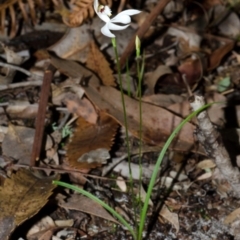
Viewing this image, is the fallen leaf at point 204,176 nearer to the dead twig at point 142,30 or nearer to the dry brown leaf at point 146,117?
the dry brown leaf at point 146,117

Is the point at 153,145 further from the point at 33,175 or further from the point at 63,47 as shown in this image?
the point at 63,47

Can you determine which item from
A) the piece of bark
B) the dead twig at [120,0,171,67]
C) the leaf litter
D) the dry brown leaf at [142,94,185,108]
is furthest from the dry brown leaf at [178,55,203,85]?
the piece of bark

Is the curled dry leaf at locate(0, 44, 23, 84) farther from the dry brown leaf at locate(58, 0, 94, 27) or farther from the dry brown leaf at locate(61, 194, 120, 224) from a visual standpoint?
the dry brown leaf at locate(61, 194, 120, 224)

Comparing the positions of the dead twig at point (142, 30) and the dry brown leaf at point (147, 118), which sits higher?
the dead twig at point (142, 30)

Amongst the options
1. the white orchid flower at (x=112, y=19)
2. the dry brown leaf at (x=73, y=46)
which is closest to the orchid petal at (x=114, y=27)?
the white orchid flower at (x=112, y=19)

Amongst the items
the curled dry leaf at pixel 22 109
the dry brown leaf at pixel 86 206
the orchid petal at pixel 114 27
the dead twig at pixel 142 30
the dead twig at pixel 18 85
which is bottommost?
the dry brown leaf at pixel 86 206

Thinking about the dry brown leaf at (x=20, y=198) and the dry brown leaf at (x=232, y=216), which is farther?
the dry brown leaf at (x=232, y=216)

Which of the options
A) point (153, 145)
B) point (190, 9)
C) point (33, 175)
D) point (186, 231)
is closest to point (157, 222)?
point (186, 231)
